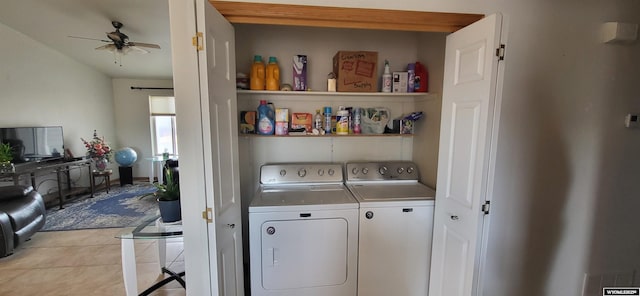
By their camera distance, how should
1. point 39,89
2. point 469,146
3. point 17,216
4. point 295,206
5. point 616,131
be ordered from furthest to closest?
point 39,89 → point 17,216 → point 295,206 → point 616,131 → point 469,146

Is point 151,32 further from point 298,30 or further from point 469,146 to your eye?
point 469,146

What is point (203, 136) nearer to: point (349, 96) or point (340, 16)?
point (340, 16)

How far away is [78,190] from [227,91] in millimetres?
5238

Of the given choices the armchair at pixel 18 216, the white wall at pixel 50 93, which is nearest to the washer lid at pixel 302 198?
the armchair at pixel 18 216

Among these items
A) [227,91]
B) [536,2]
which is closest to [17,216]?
[227,91]

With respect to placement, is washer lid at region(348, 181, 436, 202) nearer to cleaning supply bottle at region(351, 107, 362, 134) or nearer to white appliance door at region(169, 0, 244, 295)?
cleaning supply bottle at region(351, 107, 362, 134)

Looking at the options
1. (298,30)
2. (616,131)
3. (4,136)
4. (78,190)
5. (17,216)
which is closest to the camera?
(616,131)

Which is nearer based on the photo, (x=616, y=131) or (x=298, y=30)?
(x=616, y=131)

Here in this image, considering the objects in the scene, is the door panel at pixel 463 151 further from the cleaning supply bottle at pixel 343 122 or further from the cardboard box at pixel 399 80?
the cleaning supply bottle at pixel 343 122

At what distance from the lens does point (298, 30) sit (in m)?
2.06

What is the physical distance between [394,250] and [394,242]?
6 cm

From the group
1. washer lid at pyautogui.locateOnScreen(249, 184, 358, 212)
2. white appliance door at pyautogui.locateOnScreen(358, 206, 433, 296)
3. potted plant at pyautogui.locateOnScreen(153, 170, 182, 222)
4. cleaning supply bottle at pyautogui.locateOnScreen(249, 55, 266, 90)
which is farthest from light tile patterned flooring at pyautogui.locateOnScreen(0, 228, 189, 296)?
cleaning supply bottle at pyautogui.locateOnScreen(249, 55, 266, 90)

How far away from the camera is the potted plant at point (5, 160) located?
348 centimetres

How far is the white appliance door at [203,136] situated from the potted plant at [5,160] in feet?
14.4
